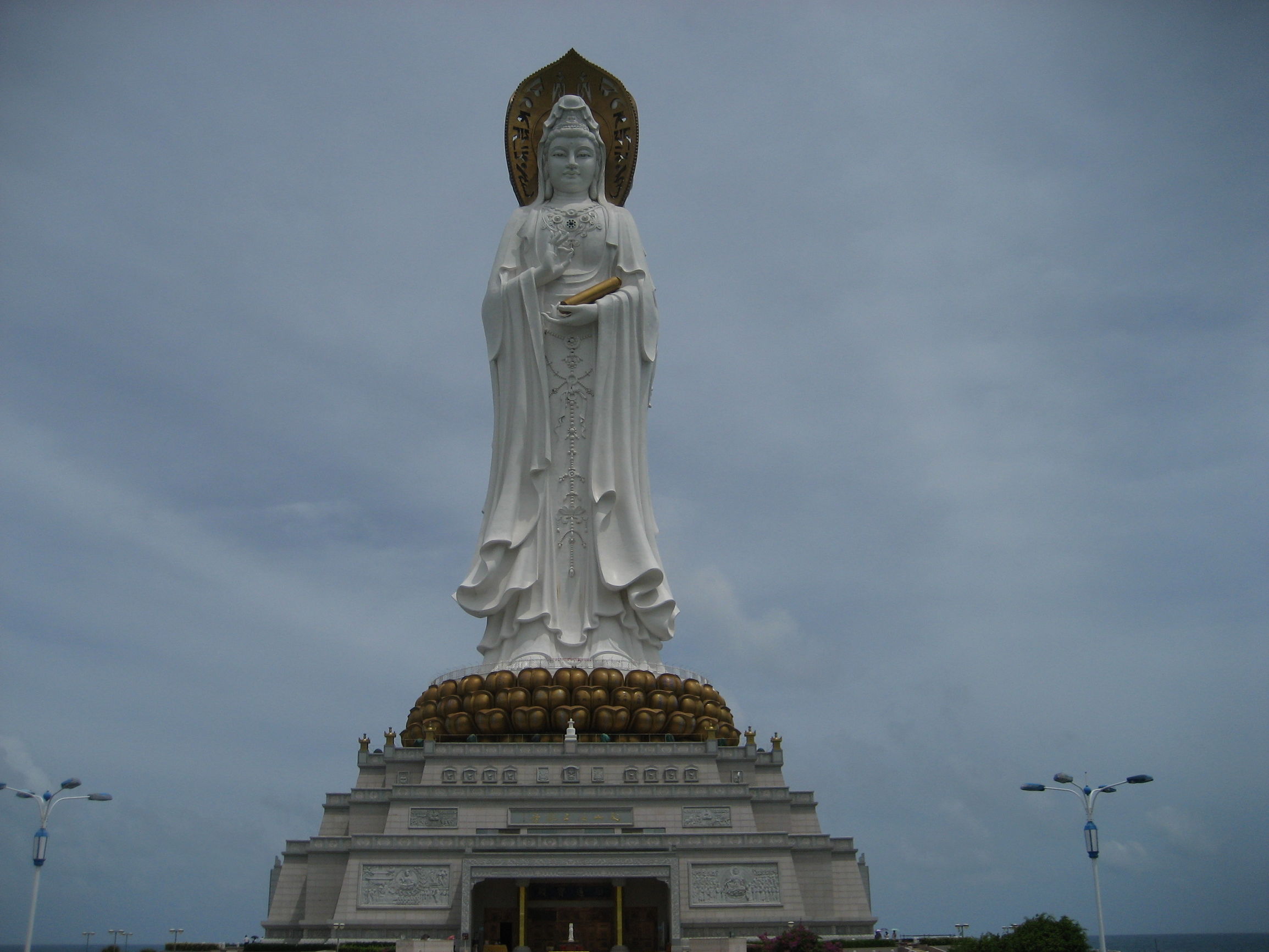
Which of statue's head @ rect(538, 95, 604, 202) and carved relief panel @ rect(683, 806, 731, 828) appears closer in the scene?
carved relief panel @ rect(683, 806, 731, 828)

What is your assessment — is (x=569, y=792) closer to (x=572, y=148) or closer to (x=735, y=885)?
(x=735, y=885)

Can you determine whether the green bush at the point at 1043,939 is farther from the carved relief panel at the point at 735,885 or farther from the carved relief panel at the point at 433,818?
the carved relief panel at the point at 433,818

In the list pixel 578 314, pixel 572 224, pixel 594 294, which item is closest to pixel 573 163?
pixel 572 224

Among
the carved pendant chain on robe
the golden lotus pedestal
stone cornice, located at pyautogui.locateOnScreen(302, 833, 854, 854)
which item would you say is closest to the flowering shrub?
the golden lotus pedestal

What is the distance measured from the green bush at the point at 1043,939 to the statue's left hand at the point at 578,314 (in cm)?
1292

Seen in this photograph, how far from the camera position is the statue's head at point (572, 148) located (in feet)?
80.8

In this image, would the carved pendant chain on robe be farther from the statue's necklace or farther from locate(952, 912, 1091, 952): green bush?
locate(952, 912, 1091, 952): green bush

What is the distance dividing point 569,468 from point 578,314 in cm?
281

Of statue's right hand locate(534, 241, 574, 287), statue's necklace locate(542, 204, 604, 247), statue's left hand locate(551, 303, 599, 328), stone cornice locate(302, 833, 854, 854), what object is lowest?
stone cornice locate(302, 833, 854, 854)

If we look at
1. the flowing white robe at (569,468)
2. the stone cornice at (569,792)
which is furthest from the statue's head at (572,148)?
the stone cornice at (569,792)

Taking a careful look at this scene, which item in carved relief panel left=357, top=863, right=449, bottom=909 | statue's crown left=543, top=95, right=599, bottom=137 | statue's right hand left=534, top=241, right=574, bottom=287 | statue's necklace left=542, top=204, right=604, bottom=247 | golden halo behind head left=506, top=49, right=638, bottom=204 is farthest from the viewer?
golden halo behind head left=506, top=49, right=638, bottom=204

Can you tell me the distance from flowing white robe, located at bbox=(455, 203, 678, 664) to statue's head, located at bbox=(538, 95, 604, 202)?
0.64 metres

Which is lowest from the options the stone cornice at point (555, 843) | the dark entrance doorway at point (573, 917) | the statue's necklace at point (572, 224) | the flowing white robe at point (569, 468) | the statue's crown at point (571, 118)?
the dark entrance doorway at point (573, 917)

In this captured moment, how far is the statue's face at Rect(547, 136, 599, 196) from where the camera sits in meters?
24.7
